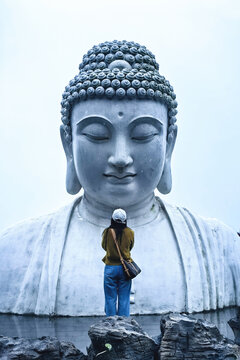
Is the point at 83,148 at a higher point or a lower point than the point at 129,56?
lower

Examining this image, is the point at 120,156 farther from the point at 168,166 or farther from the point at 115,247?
the point at 115,247

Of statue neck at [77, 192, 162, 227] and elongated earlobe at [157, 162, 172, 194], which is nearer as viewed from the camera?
statue neck at [77, 192, 162, 227]

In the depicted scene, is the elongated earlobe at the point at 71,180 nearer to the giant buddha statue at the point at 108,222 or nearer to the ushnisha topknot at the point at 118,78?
the giant buddha statue at the point at 108,222

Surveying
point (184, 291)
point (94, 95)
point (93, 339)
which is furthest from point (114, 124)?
point (93, 339)

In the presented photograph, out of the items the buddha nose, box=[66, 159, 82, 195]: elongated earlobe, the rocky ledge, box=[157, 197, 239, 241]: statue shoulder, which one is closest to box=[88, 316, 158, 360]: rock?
the rocky ledge

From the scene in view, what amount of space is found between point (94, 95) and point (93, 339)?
11.8ft

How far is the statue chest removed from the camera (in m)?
6.52

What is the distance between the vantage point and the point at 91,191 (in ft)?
22.8

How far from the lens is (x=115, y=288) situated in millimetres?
5375

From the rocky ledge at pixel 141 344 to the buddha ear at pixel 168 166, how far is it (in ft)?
11.4

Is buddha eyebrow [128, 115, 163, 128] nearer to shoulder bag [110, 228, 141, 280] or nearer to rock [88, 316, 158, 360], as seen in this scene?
shoulder bag [110, 228, 141, 280]

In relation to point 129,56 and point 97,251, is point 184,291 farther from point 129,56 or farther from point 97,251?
point 129,56

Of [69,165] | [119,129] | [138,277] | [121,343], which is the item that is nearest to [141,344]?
[121,343]

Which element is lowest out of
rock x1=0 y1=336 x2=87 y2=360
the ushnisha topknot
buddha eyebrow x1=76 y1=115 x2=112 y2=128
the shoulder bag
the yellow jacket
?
rock x1=0 y1=336 x2=87 y2=360
